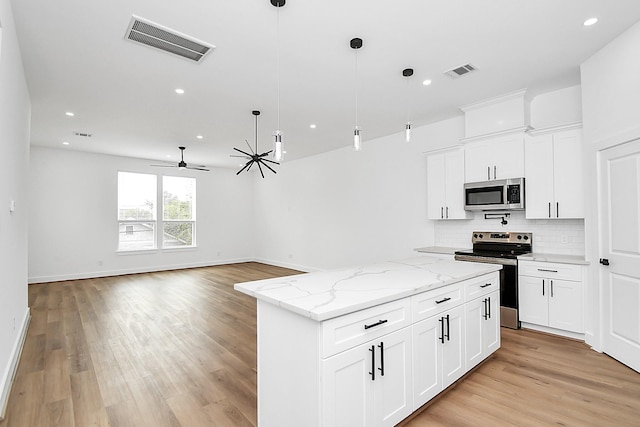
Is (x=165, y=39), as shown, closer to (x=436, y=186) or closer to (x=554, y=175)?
(x=436, y=186)

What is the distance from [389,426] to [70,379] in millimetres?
2652

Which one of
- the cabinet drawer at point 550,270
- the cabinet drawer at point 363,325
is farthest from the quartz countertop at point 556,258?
the cabinet drawer at point 363,325

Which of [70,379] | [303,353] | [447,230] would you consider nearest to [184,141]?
[70,379]

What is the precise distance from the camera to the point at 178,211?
877cm

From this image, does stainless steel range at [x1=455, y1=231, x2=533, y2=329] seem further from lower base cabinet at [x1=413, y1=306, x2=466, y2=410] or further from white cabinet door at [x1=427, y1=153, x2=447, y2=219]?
lower base cabinet at [x1=413, y1=306, x2=466, y2=410]

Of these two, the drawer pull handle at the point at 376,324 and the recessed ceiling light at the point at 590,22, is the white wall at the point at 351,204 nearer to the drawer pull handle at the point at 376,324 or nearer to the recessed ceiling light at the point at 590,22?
the recessed ceiling light at the point at 590,22

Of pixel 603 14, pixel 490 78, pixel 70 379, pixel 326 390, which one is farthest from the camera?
A: pixel 490 78

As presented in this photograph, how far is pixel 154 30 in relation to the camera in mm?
2682

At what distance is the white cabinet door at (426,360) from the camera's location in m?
2.05

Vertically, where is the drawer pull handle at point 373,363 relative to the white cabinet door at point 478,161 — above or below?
below

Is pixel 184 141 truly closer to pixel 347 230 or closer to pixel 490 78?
pixel 347 230

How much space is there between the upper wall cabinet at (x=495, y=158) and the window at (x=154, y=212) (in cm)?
727

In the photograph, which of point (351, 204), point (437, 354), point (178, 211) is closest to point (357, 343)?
point (437, 354)

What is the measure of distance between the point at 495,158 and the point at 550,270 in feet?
5.07
